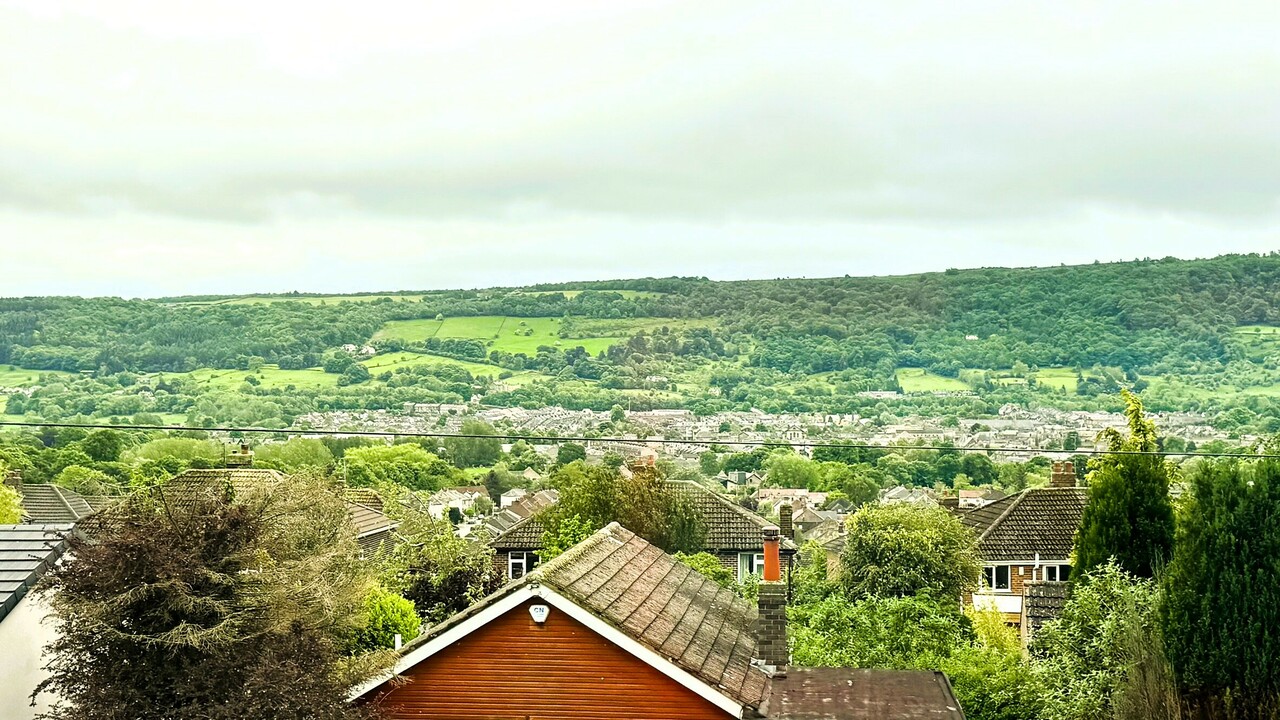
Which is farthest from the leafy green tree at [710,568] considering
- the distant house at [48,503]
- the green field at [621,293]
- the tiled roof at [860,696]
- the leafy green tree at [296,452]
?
the green field at [621,293]

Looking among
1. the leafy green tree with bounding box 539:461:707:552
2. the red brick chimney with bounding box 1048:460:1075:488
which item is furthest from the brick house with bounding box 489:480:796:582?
the red brick chimney with bounding box 1048:460:1075:488

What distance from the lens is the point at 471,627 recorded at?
19312mm

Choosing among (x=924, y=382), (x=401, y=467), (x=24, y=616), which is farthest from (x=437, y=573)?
(x=924, y=382)

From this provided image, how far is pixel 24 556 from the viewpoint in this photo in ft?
54.0

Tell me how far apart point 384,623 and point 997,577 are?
26858 millimetres

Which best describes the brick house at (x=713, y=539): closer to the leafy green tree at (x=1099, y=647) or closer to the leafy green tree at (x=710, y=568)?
the leafy green tree at (x=710, y=568)

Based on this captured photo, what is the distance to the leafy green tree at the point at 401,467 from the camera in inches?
5108

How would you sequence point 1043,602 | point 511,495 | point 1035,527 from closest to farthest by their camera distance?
point 1043,602 → point 1035,527 → point 511,495

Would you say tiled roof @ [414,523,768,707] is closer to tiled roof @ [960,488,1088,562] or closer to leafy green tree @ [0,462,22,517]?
tiled roof @ [960,488,1088,562]

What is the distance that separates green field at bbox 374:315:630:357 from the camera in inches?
6969

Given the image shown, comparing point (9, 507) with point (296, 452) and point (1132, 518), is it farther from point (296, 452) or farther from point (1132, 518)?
point (296, 452)

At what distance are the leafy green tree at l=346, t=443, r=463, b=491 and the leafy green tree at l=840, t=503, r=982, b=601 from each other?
88562 millimetres

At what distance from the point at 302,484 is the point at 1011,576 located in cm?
2751

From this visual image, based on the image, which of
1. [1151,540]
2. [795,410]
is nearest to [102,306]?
[795,410]
